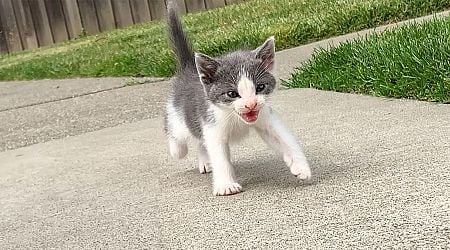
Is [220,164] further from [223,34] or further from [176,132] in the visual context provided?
[223,34]

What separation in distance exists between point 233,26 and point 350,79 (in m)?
4.24

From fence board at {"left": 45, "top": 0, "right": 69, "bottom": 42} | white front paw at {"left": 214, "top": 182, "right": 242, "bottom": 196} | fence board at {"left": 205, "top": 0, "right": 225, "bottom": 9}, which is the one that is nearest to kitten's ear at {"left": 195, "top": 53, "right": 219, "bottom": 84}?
white front paw at {"left": 214, "top": 182, "right": 242, "bottom": 196}

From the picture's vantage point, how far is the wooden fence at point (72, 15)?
12531 mm

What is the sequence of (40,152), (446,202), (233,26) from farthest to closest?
(233,26), (40,152), (446,202)

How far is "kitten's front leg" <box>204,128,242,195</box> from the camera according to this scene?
2932 mm

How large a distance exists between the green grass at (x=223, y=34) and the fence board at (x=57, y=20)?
1415mm

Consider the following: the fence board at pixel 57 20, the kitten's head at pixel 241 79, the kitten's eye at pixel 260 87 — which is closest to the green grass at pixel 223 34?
the fence board at pixel 57 20

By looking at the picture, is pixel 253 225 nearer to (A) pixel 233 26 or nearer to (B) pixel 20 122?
(B) pixel 20 122

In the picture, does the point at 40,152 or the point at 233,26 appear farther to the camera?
the point at 233,26

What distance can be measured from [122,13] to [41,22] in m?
1.35

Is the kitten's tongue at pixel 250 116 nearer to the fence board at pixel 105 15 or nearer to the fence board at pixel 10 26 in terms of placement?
the fence board at pixel 105 15

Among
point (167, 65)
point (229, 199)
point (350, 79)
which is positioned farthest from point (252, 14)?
point (229, 199)

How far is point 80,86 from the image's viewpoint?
7375 mm

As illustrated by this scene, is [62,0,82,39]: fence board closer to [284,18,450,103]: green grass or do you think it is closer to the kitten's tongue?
[284,18,450,103]: green grass
